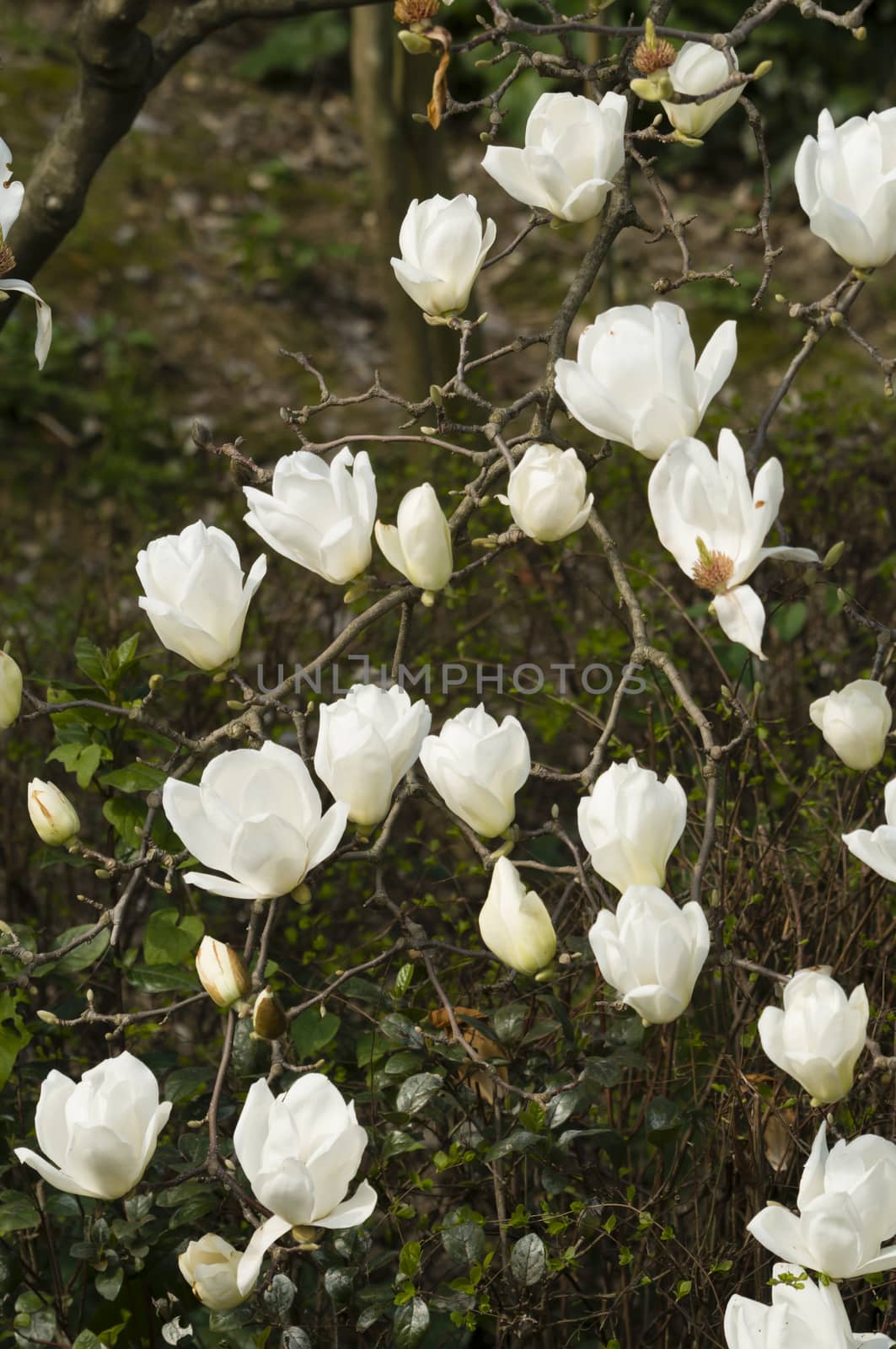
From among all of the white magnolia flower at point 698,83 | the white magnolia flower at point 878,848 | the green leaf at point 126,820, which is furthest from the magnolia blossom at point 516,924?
the white magnolia flower at point 698,83

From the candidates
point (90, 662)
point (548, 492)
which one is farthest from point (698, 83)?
point (90, 662)

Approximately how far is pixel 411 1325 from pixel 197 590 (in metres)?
0.80

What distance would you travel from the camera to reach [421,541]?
4.80ft

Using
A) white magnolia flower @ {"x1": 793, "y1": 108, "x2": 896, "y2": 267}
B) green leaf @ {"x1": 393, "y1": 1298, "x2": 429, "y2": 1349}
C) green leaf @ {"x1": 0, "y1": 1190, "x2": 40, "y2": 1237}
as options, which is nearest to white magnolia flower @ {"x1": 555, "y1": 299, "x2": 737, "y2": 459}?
white magnolia flower @ {"x1": 793, "y1": 108, "x2": 896, "y2": 267}

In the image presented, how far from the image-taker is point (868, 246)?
1.51m

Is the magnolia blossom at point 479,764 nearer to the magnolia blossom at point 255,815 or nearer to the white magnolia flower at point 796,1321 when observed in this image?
the magnolia blossom at point 255,815

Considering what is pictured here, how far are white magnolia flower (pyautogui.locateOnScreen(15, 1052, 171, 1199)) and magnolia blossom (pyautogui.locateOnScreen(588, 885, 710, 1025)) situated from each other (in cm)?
43

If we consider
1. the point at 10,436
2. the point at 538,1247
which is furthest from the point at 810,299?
the point at 538,1247

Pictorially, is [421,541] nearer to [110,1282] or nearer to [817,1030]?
[817,1030]

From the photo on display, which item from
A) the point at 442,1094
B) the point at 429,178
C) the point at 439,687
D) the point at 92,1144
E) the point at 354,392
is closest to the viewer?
the point at 92,1144

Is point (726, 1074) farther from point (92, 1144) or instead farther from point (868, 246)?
point (868, 246)

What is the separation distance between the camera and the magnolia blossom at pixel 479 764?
1334 mm

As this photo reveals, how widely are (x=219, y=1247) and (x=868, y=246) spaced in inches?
47.8

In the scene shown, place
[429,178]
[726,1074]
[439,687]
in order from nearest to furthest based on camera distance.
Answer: [726,1074] < [439,687] < [429,178]
